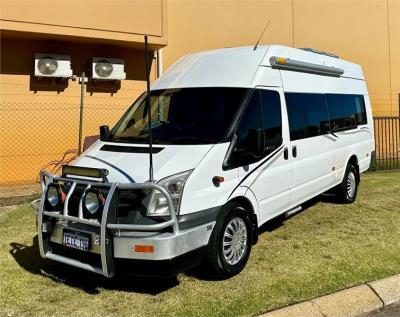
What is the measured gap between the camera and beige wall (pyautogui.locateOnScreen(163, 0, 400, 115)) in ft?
43.9

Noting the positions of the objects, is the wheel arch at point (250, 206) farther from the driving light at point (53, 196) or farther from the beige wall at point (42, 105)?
the beige wall at point (42, 105)

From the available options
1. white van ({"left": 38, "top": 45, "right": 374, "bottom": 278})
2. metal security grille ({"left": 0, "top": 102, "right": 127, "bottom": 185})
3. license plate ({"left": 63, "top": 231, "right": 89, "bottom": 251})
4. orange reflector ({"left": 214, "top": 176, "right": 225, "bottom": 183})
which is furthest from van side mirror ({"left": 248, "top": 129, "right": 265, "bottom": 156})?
metal security grille ({"left": 0, "top": 102, "right": 127, "bottom": 185})

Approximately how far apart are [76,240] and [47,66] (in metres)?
7.69

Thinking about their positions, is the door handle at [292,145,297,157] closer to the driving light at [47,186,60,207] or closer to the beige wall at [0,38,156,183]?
the driving light at [47,186,60,207]

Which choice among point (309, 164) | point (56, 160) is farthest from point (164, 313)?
point (56, 160)

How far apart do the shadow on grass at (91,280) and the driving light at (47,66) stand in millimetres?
6538

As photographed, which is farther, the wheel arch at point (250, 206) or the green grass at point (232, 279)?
the wheel arch at point (250, 206)

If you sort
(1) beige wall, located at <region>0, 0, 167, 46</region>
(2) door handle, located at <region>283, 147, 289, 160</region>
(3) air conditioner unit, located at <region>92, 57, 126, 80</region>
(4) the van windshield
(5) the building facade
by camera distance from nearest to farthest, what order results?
(4) the van windshield → (2) door handle, located at <region>283, 147, 289, 160</region> → (1) beige wall, located at <region>0, 0, 167, 46</region> → (5) the building facade → (3) air conditioner unit, located at <region>92, 57, 126, 80</region>

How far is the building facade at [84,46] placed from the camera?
35.8 ft

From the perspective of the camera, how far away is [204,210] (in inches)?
179

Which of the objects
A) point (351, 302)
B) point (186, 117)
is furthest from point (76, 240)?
point (351, 302)

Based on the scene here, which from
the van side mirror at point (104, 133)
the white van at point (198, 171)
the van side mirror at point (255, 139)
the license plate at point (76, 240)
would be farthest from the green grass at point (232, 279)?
the van side mirror at point (104, 133)

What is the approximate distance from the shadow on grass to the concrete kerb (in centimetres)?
119

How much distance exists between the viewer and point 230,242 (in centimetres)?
497
